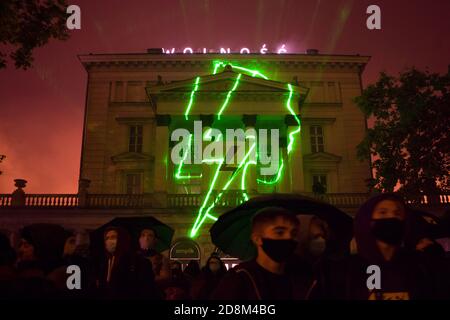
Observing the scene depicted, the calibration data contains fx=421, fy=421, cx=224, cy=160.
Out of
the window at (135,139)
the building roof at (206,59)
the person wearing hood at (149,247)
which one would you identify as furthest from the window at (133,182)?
the person wearing hood at (149,247)

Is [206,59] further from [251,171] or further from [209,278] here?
[209,278]

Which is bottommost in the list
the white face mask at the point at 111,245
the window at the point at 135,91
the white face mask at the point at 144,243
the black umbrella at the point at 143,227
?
the white face mask at the point at 111,245

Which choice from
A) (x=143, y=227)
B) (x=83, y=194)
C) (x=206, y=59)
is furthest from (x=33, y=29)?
(x=206, y=59)

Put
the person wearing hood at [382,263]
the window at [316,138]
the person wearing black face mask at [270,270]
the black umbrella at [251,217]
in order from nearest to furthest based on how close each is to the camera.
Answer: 1. the person wearing black face mask at [270,270]
2. the person wearing hood at [382,263]
3. the black umbrella at [251,217]
4. the window at [316,138]

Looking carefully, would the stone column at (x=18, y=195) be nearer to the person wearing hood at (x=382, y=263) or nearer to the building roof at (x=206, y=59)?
the building roof at (x=206, y=59)

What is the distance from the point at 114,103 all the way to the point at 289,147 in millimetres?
13150

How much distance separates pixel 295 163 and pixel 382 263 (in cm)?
2305

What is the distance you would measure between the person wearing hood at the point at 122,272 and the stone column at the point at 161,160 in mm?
20031

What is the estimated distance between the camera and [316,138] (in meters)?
30.4

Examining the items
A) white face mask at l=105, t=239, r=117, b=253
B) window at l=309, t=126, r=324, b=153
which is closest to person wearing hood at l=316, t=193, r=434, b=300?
white face mask at l=105, t=239, r=117, b=253

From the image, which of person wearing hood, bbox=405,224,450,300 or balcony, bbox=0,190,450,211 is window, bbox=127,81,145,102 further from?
person wearing hood, bbox=405,224,450,300

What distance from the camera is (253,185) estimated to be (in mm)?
25859

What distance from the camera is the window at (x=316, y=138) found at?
3013cm
